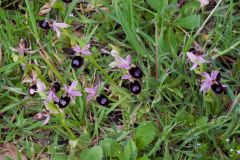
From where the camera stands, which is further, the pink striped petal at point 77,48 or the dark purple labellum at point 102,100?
the dark purple labellum at point 102,100

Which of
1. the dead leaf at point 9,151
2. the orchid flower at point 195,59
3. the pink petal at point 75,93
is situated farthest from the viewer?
the dead leaf at point 9,151

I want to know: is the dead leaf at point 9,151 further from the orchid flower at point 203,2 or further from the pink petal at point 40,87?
the orchid flower at point 203,2

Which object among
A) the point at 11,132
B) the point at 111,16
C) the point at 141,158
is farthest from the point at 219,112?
the point at 11,132

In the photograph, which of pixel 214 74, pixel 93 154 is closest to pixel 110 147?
pixel 93 154

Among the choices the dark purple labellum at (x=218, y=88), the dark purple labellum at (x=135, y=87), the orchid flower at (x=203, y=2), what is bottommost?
the dark purple labellum at (x=135, y=87)

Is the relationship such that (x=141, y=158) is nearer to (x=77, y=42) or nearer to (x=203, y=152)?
(x=203, y=152)

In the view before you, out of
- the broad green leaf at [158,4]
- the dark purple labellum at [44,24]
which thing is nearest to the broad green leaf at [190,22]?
the broad green leaf at [158,4]

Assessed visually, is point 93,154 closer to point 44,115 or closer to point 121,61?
point 44,115

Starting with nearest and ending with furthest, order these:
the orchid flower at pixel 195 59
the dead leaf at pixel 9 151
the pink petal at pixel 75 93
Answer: the orchid flower at pixel 195 59
the pink petal at pixel 75 93
the dead leaf at pixel 9 151

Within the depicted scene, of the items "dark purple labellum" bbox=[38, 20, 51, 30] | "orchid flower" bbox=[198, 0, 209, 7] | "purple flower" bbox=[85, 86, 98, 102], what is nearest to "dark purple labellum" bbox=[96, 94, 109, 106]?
"purple flower" bbox=[85, 86, 98, 102]

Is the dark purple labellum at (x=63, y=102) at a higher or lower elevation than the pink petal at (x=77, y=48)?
lower
